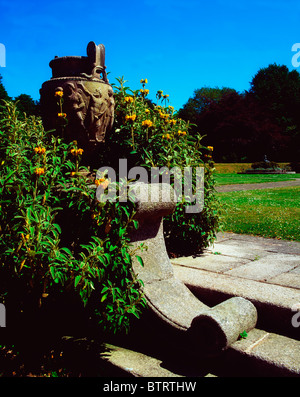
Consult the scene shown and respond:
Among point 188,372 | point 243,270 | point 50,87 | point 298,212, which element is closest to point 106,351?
point 188,372

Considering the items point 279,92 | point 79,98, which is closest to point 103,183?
point 79,98

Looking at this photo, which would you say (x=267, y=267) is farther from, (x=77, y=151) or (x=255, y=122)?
(x=255, y=122)

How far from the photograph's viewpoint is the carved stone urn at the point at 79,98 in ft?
10.0

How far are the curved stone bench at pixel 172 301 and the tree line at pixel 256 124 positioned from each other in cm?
3567

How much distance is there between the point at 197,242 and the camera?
4.16m

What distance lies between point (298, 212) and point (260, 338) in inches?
213

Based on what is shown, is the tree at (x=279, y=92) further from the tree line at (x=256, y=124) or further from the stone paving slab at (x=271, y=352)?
the stone paving slab at (x=271, y=352)

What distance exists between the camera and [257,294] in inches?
107
